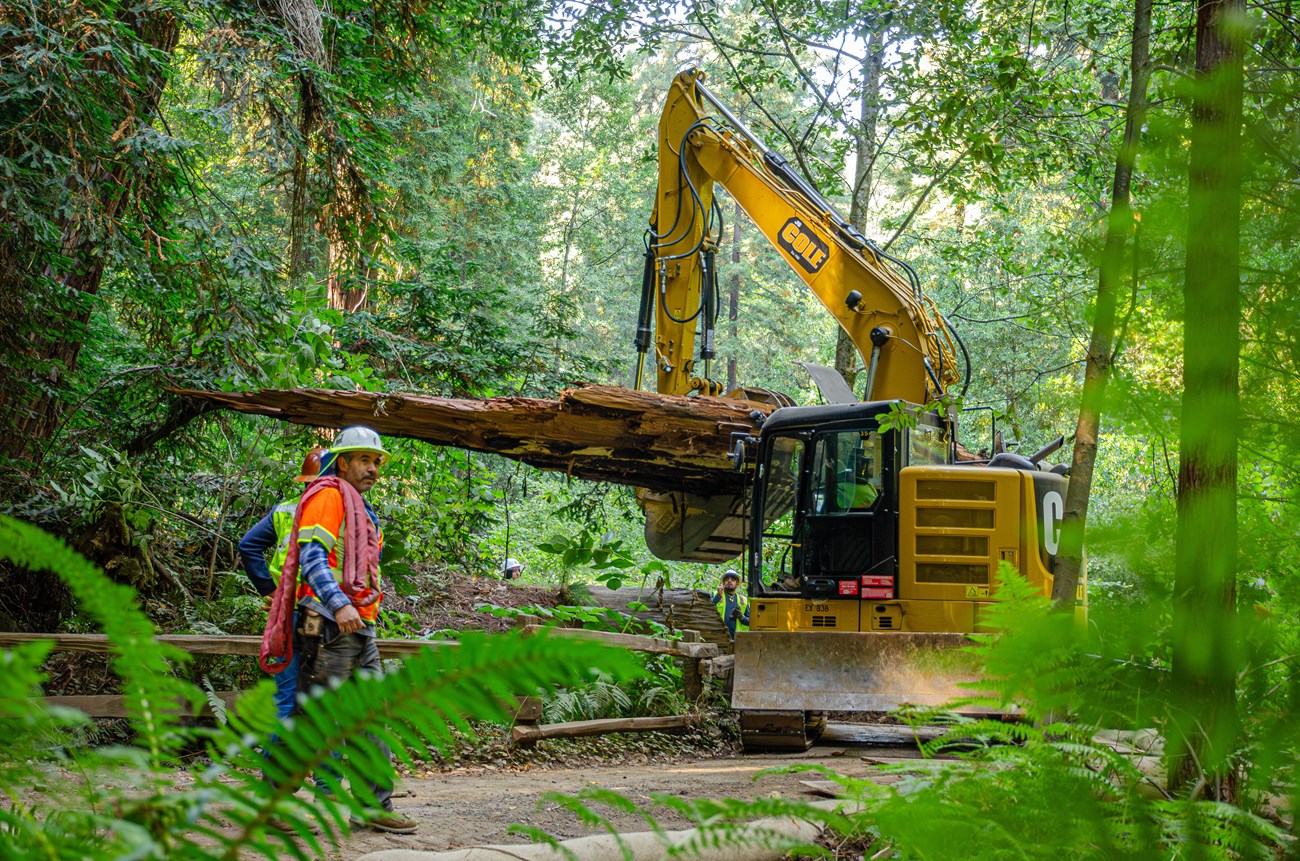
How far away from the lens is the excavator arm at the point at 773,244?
960 cm

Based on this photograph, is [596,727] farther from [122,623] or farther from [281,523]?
[122,623]

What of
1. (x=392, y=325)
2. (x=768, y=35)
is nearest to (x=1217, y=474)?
(x=392, y=325)

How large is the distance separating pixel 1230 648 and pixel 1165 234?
0.82 meters

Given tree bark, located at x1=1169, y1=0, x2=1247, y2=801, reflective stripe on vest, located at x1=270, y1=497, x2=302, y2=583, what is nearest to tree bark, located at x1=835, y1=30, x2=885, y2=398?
reflective stripe on vest, located at x1=270, y1=497, x2=302, y2=583

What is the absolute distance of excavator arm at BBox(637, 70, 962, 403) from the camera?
9.60 m

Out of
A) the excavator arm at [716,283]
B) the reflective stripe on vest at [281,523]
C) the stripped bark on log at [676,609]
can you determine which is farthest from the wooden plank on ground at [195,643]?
the stripped bark on log at [676,609]

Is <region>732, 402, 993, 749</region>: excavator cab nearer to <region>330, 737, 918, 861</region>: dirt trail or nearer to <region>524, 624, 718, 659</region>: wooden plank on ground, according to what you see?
<region>330, 737, 918, 861</region>: dirt trail

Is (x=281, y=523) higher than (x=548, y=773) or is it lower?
higher

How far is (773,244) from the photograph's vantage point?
11.3 metres

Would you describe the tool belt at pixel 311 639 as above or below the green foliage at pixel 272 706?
below

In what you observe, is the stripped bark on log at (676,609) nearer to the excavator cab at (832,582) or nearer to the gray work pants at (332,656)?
the excavator cab at (832,582)

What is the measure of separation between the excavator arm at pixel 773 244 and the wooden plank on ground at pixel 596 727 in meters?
3.46

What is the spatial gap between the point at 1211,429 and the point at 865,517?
7.27m

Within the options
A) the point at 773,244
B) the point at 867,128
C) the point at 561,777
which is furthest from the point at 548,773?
the point at 867,128
